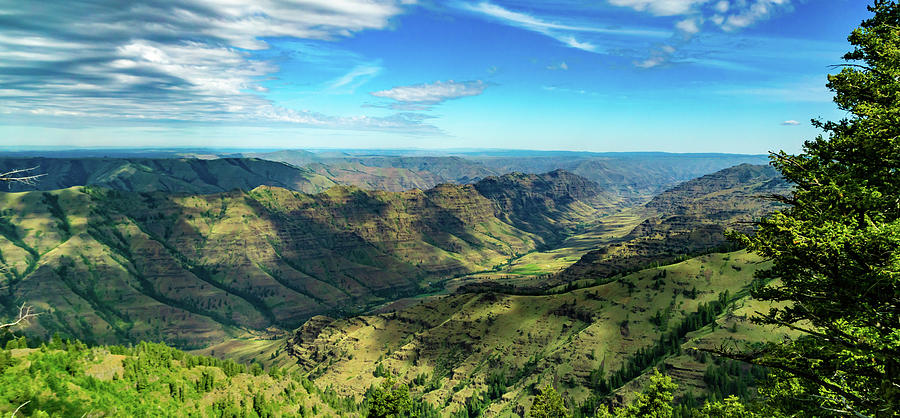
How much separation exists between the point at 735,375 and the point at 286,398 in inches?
5598

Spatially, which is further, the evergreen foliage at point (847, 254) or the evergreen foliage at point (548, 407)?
the evergreen foliage at point (548, 407)

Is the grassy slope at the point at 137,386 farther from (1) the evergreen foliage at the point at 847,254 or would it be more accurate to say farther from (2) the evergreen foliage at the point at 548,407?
(2) the evergreen foliage at the point at 548,407

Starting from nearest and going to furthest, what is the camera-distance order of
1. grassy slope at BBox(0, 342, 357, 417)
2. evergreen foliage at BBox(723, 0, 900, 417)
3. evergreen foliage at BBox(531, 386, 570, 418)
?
evergreen foliage at BBox(723, 0, 900, 417)
grassy slope at BBox(0, 342, 357, 417)
evergreen foliage at BBox(531, 386, 570, 418)

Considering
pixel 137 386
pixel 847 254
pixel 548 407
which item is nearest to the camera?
pixel 847 254

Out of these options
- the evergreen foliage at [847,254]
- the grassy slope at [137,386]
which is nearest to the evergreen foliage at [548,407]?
the grassy slope at [137,386]

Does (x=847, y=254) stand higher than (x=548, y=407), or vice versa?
(x=847, y=254)

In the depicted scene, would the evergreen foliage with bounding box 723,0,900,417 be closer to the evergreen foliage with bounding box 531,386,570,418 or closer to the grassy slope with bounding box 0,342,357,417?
the grassy slope with bounding box 0,342,357,417

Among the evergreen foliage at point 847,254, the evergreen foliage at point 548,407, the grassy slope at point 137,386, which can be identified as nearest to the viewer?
the evergreen foliage at point 847,254

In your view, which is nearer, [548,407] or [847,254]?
[847,254]

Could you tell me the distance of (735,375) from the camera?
14888cm

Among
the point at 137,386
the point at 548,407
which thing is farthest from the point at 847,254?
the point at 137,386

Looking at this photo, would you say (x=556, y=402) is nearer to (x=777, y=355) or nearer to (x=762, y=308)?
(x=777, y=355)

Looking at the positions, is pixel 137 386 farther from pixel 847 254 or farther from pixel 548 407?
pixel 847 254

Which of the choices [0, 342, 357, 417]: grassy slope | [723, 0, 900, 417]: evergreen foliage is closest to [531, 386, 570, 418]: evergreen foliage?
[0, 342, 357, 417]: grassy slope
